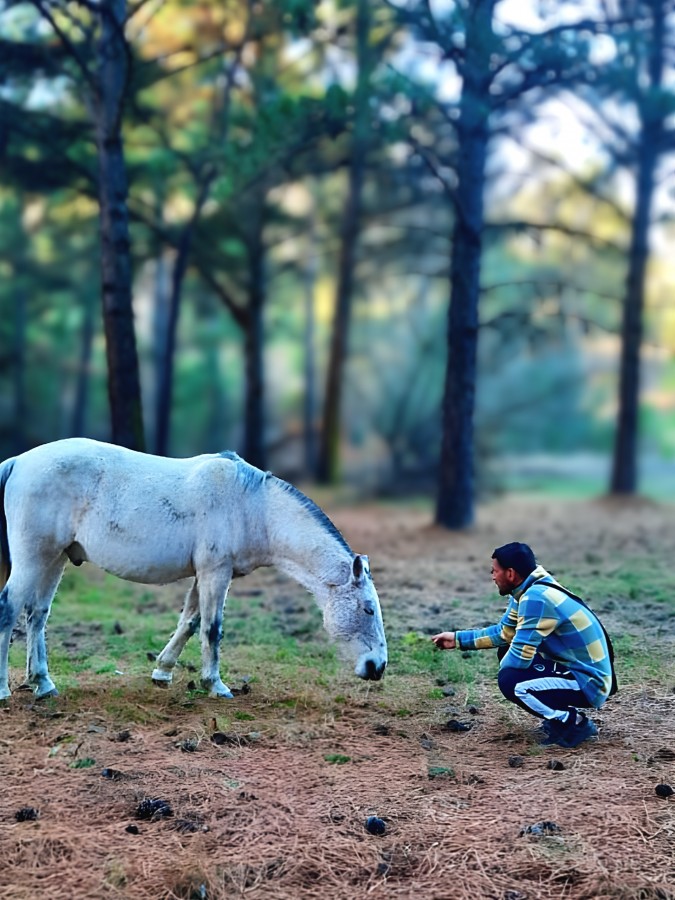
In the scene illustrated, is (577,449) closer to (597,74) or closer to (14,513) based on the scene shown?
(597,74)

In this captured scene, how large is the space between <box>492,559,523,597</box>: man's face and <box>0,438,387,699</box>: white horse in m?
1.00

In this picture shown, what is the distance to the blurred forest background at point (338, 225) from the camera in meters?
12.5

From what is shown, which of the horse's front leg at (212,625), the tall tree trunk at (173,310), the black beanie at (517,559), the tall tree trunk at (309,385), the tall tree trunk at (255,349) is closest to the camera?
the black beanie at (517,559)

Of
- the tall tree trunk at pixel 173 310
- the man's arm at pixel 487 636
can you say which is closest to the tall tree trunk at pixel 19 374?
the tall tree trunk at pixel 173 310

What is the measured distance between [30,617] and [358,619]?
2.31 m

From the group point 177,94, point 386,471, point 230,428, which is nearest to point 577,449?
point 230,428

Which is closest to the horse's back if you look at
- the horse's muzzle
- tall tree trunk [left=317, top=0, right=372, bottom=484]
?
the horse's muzzle

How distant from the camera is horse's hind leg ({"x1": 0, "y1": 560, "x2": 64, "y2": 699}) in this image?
20.2 ft

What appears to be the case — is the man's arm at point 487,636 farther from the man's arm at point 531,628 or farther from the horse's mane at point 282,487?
the horse's mane at point 282,487

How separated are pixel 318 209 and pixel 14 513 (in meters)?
23.6

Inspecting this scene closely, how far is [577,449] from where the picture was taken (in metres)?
37.2

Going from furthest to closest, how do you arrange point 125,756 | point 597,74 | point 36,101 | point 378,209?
1. point 378,209
2. point 36,101
3. point 597,74
4. point 125,756

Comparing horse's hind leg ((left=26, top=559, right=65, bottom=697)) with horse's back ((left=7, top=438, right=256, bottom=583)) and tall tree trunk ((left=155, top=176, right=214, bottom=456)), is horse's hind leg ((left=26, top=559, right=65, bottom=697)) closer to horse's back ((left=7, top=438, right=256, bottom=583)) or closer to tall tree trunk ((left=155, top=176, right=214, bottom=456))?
horse's back ((left=7, top=438, right=256, bottom=583))

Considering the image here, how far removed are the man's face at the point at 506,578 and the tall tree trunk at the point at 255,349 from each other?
15.0m
